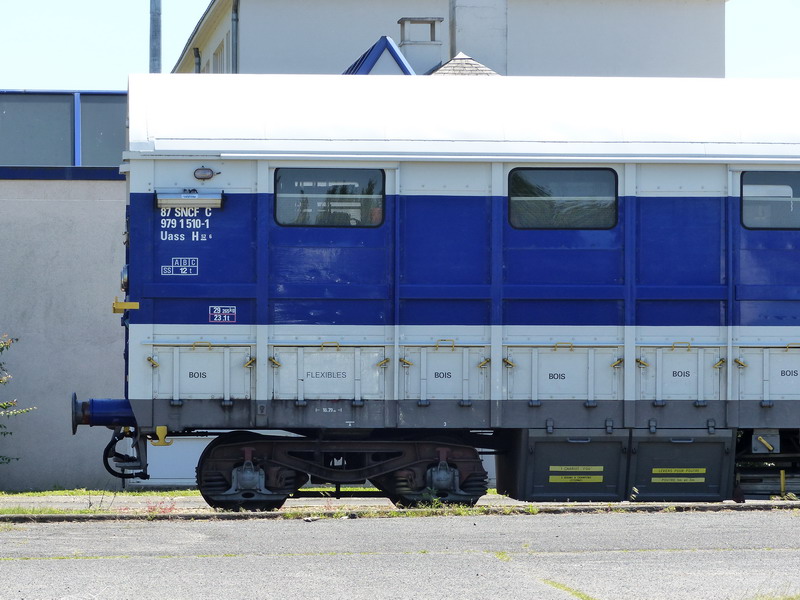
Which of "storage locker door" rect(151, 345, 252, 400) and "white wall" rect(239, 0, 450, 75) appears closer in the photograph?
"storage locker door" rect(151, 345, 252, 400)

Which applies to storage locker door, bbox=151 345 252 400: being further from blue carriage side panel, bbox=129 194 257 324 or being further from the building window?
the building window

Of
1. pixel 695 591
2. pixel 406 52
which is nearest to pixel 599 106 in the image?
pixel 695 591

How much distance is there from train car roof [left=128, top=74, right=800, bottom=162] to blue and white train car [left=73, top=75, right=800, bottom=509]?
0.02 meters

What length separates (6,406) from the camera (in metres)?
15.8

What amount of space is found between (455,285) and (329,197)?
1366 mm

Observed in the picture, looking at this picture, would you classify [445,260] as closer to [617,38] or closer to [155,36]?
[155,36]

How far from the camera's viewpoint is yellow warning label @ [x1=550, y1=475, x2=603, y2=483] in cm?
1138

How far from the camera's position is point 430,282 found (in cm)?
1118

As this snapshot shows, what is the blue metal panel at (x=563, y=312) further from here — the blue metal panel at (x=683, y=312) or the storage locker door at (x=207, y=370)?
the storage locker door at (x=207, y=370)

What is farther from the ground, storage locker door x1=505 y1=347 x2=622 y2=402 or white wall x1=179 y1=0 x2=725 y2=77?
white wall x1=179 y1=0 x2=725 y2=77

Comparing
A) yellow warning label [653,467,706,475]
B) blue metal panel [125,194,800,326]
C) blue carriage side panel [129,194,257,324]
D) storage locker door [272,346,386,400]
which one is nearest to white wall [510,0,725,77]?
blue metal panel [125,194,800,326]

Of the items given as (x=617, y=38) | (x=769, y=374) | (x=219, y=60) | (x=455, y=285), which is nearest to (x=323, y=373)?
(x=455, y=285)

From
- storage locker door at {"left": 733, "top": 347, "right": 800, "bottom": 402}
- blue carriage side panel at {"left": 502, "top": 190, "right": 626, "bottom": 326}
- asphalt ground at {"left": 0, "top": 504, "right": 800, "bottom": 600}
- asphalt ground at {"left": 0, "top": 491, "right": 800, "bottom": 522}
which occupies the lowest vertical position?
asphalt ground at {"left": 0, "top": 491, "right": 800, "bottom": 522}

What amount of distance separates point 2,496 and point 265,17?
18.1 m
